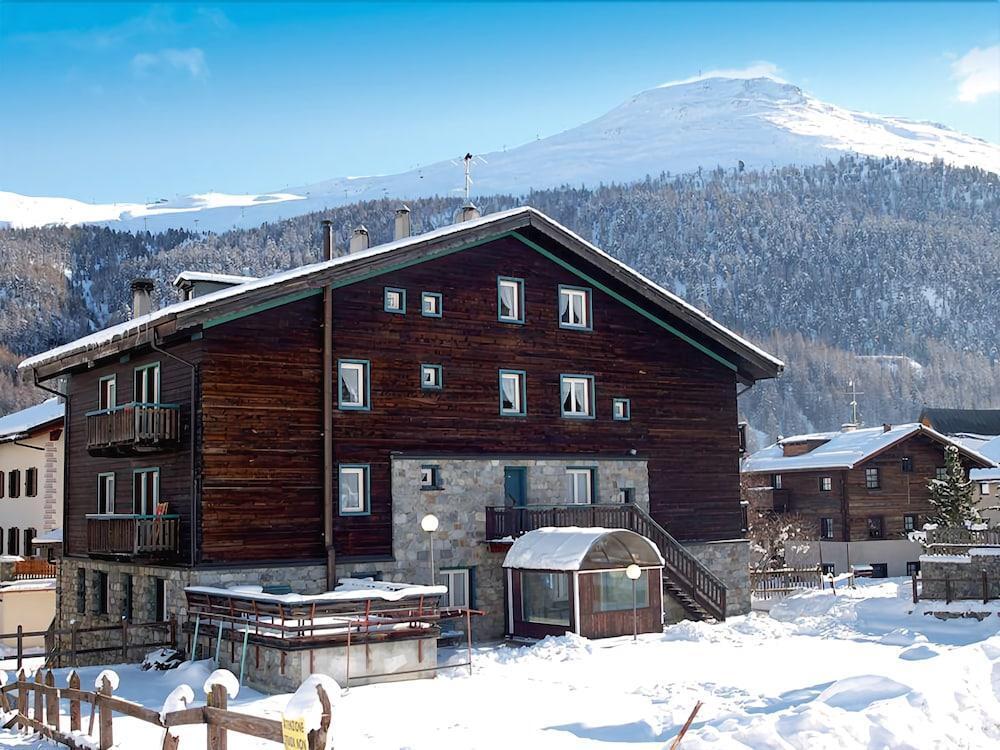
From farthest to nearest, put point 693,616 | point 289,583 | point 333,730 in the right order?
1. point 693,616
2. point 289,583
3. point 333,730

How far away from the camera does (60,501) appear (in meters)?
51.0

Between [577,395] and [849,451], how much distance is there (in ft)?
114

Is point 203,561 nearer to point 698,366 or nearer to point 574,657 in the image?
point 574,657

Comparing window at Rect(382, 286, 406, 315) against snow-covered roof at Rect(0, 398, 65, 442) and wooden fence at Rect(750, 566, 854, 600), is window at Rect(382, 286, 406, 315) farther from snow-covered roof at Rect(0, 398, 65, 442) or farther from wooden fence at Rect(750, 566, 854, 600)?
wooden fence at Rect(750, 566, 854, 600)

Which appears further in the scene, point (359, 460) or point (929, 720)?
point (359, 460)

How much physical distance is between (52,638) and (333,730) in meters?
28.5

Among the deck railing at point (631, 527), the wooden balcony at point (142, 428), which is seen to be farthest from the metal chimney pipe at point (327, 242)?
the deck railing at point (631, 527)

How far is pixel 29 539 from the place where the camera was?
5175cm

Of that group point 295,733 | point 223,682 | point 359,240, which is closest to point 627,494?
point 359,240

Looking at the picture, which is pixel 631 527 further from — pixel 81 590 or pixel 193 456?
pixel 81 590

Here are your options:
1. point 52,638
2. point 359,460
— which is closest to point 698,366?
point 359,460

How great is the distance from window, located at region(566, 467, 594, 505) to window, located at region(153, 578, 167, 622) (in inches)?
463

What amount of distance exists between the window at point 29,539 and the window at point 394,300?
27.3 m

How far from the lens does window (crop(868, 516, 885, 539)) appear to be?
63.5 m
